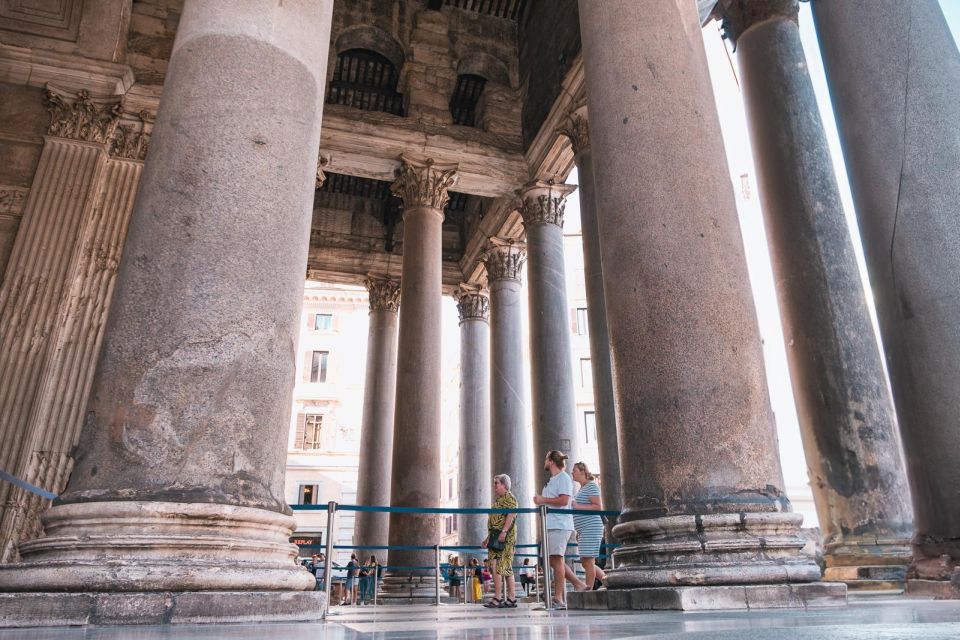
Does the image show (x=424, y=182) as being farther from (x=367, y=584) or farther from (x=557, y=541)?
(x=557, y=541)

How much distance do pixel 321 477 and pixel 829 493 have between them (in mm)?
36343

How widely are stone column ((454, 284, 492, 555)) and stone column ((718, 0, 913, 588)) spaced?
10909mm

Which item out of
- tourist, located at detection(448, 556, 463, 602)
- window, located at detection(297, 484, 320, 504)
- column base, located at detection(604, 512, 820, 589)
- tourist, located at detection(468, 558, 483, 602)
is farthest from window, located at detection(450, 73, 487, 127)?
window, located at detection(297, 484, 320, 504)

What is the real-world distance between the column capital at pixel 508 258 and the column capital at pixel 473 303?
2.56 metres

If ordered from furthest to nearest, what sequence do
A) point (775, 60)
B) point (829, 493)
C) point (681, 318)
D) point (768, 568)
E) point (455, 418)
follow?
point (455, 418), point (775, 60), point (829, 493), point (681, 318), point (768, 568)

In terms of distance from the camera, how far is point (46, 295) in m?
11.0

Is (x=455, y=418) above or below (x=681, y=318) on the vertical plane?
above

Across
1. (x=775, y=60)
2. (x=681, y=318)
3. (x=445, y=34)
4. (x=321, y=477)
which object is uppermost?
(x=445, y=34)

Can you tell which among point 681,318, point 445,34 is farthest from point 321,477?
point 681,318

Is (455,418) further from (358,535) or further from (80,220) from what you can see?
(80,220)

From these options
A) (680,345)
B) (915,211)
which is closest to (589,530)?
(680,345)

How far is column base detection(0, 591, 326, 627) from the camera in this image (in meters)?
3.47

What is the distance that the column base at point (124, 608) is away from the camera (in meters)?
3.47

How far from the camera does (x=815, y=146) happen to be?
35.5 ft
